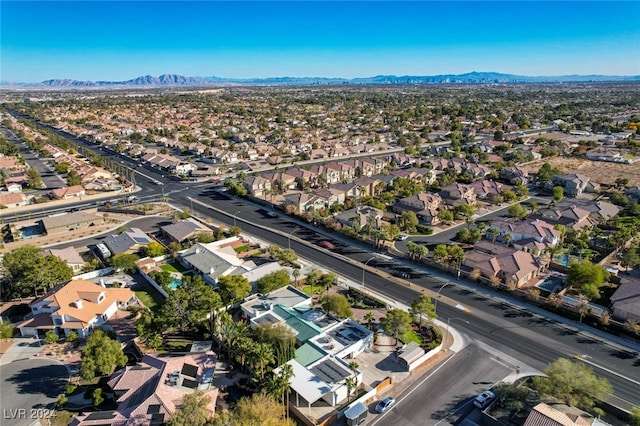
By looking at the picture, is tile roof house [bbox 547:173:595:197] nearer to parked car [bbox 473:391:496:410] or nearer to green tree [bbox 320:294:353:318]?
green tree [bbox 320:294:353:318]

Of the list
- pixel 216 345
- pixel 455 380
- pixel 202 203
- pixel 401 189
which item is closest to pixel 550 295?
pixel 455 380

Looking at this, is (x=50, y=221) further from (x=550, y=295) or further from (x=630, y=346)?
(x=630, y=346)

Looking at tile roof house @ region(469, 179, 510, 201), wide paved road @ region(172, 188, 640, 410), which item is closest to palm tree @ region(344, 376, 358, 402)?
wide paved road @ region(172, 188, 640, 410)

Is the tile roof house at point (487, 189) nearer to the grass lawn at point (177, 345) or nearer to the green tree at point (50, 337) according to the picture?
the grass lawn at point (177, 345)

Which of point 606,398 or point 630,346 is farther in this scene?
point 630,346

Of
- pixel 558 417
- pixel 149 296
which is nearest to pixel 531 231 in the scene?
pixel 558 417

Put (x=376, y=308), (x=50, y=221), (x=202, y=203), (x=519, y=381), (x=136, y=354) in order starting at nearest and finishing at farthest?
(x=519, y=381)
(x=136, y=354)
(x=376, y=308)
(x=50, y=221)
(x=202, y=203)
